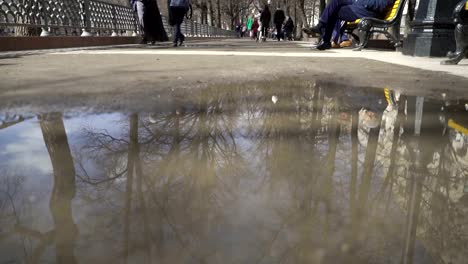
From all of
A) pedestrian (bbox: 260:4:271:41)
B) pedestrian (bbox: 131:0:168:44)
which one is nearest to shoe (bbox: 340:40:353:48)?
pedestrian (bbox: 131:0:168:44)

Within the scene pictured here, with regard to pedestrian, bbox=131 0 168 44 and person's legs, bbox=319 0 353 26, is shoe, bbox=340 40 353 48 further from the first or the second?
pedestrian, bbox=131 0 168 44

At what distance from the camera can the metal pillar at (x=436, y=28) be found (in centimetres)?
605

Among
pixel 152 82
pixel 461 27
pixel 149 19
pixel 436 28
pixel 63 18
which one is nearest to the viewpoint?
pixel 152 82

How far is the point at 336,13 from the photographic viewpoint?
352 inches

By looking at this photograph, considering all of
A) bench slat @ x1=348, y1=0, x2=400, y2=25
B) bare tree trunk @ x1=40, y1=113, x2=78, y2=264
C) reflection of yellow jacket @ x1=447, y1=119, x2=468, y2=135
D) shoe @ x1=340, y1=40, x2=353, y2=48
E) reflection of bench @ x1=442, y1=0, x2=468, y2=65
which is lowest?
reflection of yellow jacket @ x1=447, y1=119, x2=468, y2=135

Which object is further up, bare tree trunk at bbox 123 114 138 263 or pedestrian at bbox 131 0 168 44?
pedestrian at bbox 131 0 168 44

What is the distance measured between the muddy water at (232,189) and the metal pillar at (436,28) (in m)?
4.77

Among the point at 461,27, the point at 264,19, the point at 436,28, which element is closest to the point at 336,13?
the point at 436,28

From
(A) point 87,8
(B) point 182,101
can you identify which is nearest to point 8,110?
(B) point 182,101

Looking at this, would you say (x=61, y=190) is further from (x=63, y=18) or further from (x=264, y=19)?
(x=264, y=19)

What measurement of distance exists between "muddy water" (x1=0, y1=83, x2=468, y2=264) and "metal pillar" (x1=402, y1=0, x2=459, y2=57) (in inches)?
188

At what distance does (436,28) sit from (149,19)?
8.71m

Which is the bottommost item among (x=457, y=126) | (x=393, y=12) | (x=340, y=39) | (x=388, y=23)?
(x=457, y=126)

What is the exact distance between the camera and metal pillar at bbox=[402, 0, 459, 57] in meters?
6.05
